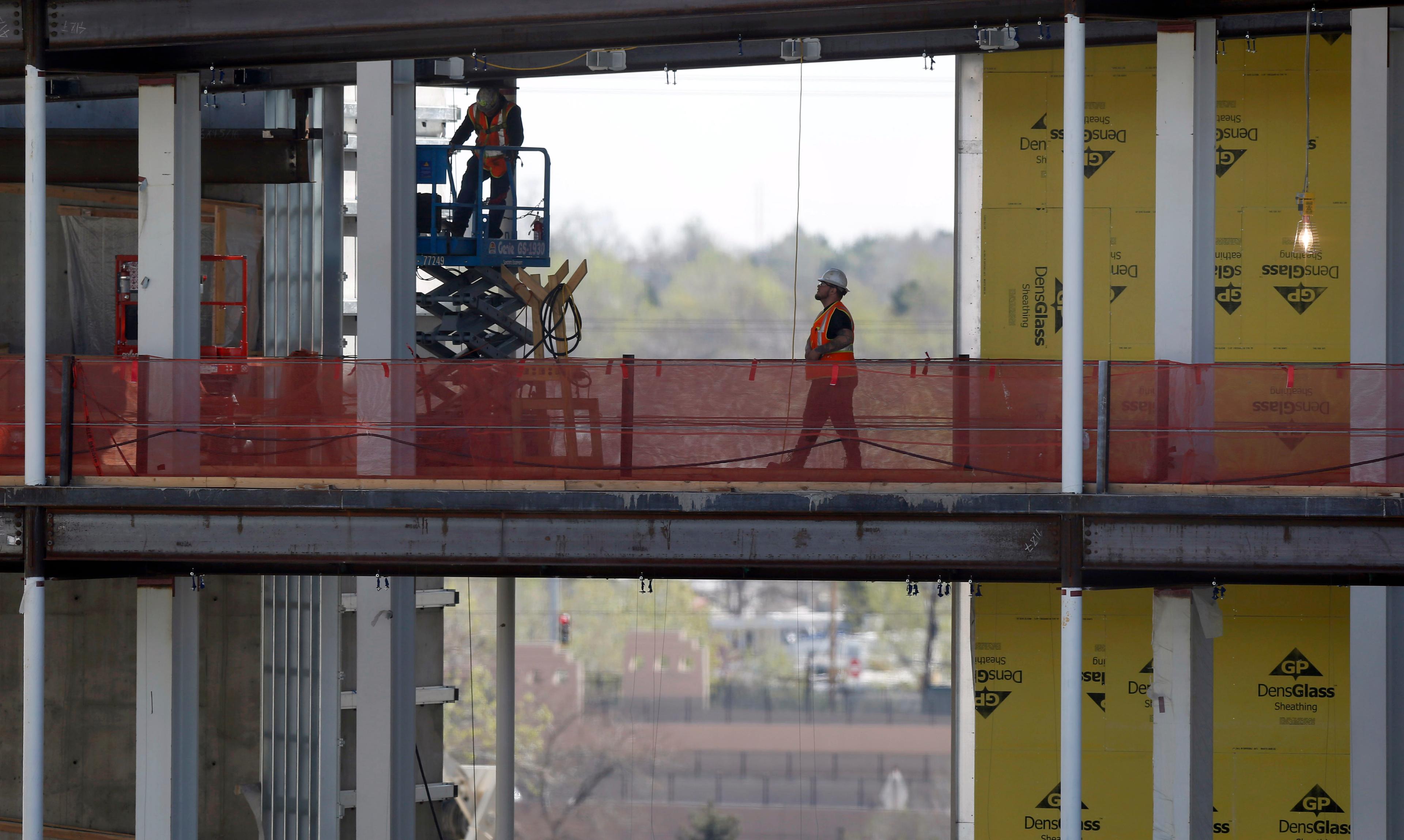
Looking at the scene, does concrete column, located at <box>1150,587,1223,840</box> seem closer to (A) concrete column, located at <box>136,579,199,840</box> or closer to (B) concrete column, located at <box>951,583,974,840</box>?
(B) concrete column, located at <box>951,583,974,840</box>

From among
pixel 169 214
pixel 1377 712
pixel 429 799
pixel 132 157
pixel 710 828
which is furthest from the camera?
pixel 710 828

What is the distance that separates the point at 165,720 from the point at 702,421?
18.2ft

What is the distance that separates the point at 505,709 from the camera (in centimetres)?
1539

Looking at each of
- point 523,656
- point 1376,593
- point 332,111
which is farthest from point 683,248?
point 1376,593

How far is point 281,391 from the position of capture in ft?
33.2

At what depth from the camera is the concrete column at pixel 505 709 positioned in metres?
15.2

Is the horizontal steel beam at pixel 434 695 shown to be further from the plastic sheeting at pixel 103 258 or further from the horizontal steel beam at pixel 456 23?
the horizontal steel beam at pixel 456 23

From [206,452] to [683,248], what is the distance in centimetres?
5921

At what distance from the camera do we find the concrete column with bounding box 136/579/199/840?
11.2 metres

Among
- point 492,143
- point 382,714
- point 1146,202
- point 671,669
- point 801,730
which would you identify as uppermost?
point 492,143

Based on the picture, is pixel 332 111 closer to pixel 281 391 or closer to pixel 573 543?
pixel 281 391

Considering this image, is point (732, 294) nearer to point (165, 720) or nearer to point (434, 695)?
point (434, 695)

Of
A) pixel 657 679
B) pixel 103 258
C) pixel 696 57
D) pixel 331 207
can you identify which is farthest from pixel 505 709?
pixel 657 679

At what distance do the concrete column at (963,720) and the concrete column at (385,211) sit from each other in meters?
7.53
